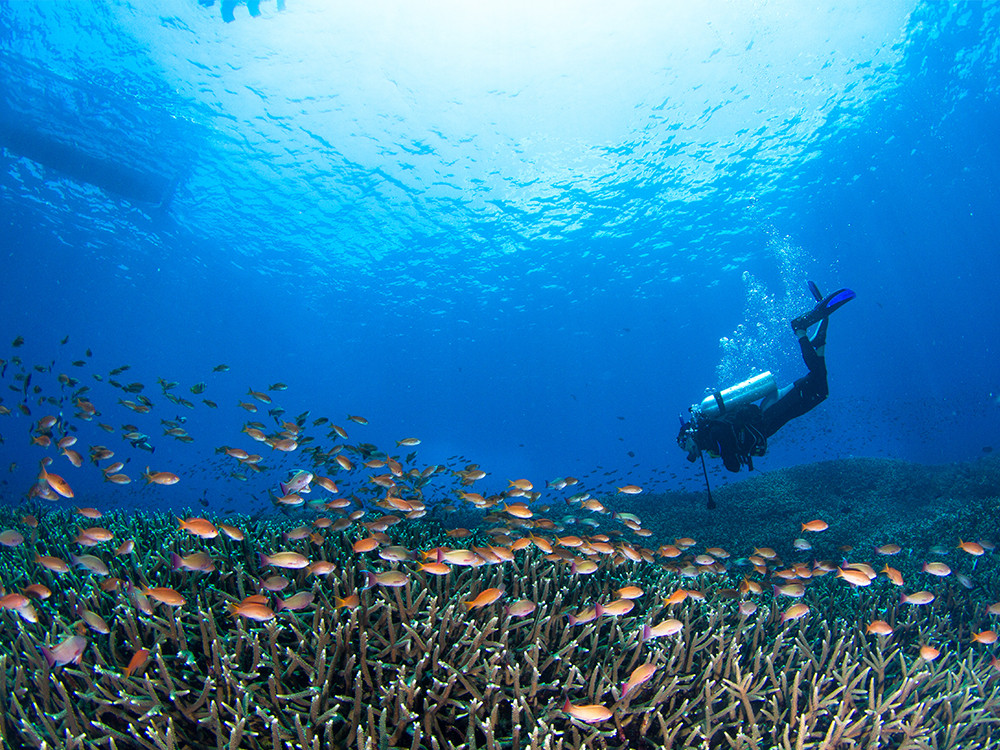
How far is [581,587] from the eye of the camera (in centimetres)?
434

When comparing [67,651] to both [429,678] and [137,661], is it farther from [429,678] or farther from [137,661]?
[429,678]

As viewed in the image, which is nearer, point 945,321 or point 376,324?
point 376,324

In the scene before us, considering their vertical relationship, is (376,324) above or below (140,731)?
above

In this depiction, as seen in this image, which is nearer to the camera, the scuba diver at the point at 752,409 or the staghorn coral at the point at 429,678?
the staghorn coral at the point at 429,678

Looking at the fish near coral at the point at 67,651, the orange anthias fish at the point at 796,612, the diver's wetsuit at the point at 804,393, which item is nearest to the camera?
the fish near coral at the point at 67,651

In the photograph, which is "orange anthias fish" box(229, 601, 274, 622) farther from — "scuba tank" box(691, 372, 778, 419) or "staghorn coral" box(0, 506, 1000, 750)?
"scuba tank" box(691, 372, 778, 419)

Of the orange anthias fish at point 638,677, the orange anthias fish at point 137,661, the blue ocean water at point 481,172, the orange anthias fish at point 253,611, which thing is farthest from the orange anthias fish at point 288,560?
the blue ocean water at point 481,172

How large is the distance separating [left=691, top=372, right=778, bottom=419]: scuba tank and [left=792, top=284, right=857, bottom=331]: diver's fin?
1829 mm

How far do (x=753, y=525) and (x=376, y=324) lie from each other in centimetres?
4456

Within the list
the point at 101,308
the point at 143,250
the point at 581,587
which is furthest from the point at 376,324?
the point at 581,587

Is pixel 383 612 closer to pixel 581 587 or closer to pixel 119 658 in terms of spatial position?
pixel 119 658

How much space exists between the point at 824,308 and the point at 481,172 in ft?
66.8

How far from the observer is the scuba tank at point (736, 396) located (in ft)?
33.0

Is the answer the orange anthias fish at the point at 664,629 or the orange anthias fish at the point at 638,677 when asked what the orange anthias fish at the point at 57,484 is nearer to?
the orange anthias fish at the point at 638,677
